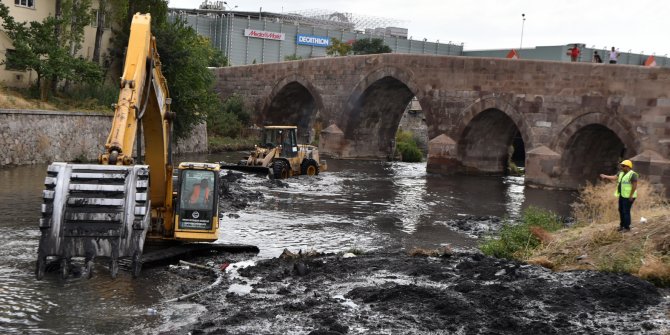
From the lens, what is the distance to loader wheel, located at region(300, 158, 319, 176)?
32812 mm

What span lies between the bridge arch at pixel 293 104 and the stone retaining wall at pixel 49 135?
15.8 meters

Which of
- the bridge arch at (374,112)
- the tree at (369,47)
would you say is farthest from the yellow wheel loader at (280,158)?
the tree at (369,47)

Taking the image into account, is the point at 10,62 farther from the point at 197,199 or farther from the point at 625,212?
the point at 625,212

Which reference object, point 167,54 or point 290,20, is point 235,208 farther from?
point 290,20

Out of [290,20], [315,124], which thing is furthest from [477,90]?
[290,20]

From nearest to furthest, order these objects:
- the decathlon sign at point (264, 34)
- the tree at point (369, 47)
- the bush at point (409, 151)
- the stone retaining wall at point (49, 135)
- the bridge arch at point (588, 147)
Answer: the stone retaining wall at point (49, 135), the bridge arch at point (588, 147), the bush at point (409, 151), the tree at point (369, 47), the decathlon sign at point (264, 34)

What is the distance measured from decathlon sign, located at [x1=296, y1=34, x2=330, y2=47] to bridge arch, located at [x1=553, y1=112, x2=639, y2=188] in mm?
40778

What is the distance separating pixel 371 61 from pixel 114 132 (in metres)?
31.7

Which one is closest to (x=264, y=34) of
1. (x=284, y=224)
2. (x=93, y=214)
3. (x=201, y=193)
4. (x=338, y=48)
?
(x=338, y=48)

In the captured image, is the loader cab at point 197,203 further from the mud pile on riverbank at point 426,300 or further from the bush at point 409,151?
the bush at point 409,151

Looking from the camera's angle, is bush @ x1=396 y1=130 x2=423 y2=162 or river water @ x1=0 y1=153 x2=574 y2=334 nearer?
river water @ x1=0 y1=153 x2=574 y2=334

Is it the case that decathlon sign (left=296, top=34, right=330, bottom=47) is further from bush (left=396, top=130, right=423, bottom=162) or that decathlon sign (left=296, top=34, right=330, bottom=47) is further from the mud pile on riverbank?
the mud pile on riverbank

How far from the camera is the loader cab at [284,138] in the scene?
31.9m

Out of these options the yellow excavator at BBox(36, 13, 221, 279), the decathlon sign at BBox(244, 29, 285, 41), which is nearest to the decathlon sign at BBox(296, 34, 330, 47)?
the decathlon sign at BBox(244, 29, 285, 41)
